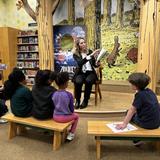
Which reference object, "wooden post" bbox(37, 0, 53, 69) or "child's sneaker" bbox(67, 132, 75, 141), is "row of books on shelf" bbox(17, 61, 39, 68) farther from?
"child's sneaker" bbox(67, 132, 75, 141)

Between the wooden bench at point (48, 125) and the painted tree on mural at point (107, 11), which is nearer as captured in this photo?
the wooden bench at point (48, 125)

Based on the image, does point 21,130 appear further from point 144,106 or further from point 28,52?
point 28,52

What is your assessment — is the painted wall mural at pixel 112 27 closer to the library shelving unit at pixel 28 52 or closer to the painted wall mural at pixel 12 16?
the library shelving unit at pixel 28 52

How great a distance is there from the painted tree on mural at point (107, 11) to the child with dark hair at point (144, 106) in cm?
338

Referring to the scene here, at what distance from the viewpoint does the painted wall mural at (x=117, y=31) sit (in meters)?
5.03

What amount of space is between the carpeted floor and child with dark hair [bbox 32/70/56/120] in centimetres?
36

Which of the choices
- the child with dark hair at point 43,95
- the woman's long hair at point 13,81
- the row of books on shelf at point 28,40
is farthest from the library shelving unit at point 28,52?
the child with dark hair at point 43,95

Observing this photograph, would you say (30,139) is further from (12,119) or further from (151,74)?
(151,74)

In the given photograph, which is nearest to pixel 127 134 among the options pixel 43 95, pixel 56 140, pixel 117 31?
pixel 56 140

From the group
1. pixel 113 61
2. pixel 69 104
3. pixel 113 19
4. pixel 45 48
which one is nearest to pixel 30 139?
pixel 69 104

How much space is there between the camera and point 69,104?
2420mm

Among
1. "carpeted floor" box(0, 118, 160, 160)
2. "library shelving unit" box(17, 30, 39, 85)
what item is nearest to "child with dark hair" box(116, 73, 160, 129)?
"carpeted floor" box(0, 118, 160, 160)

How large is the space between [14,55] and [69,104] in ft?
13.4

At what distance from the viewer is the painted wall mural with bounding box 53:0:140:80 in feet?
16.5
